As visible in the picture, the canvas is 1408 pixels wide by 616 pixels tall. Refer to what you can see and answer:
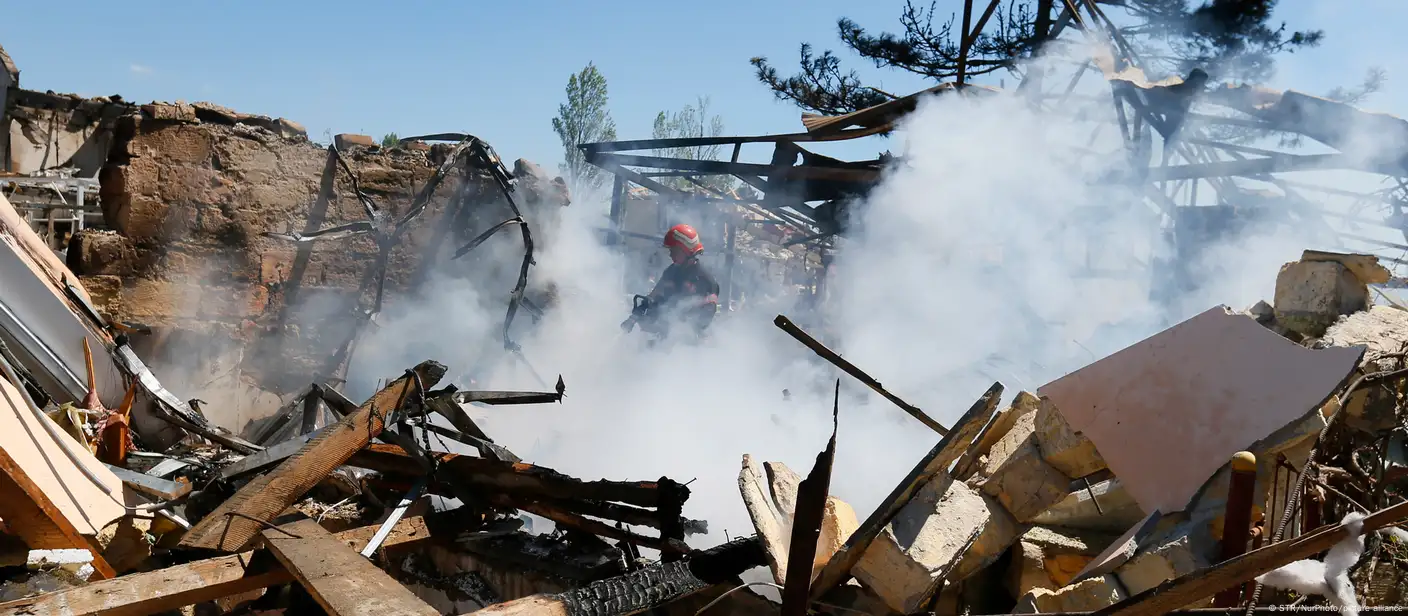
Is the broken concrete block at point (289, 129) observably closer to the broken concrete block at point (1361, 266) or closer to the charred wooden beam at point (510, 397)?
the charred wooden beam at point (510, 397)

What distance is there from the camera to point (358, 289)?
6.88 meters

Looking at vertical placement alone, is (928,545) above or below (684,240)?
below

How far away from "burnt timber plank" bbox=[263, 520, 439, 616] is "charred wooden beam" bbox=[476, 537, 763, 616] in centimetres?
28

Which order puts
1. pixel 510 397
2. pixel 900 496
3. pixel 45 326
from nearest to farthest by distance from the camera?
pixel 900 496 → pixel 510 397 → pixel 45 326

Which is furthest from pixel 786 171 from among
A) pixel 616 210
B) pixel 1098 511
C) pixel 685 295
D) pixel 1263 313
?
pixel 1098 511

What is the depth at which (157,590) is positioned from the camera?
2592 millimetres

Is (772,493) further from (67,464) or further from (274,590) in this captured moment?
(67,464)

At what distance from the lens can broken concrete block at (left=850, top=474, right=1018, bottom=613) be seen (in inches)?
100

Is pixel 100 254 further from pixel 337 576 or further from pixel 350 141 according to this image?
pixel 337 576

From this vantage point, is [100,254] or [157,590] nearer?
Result: [157,590]

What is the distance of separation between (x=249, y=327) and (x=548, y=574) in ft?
13.8

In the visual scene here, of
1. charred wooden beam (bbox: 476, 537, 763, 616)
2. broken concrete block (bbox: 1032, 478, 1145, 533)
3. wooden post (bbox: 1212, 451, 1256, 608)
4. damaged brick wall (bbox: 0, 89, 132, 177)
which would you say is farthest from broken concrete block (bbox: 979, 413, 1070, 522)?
damaged brick wall (bbox: 0, 89, 132, 177)

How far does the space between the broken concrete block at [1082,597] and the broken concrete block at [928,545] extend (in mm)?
271

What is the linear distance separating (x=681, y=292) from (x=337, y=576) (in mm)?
5928
